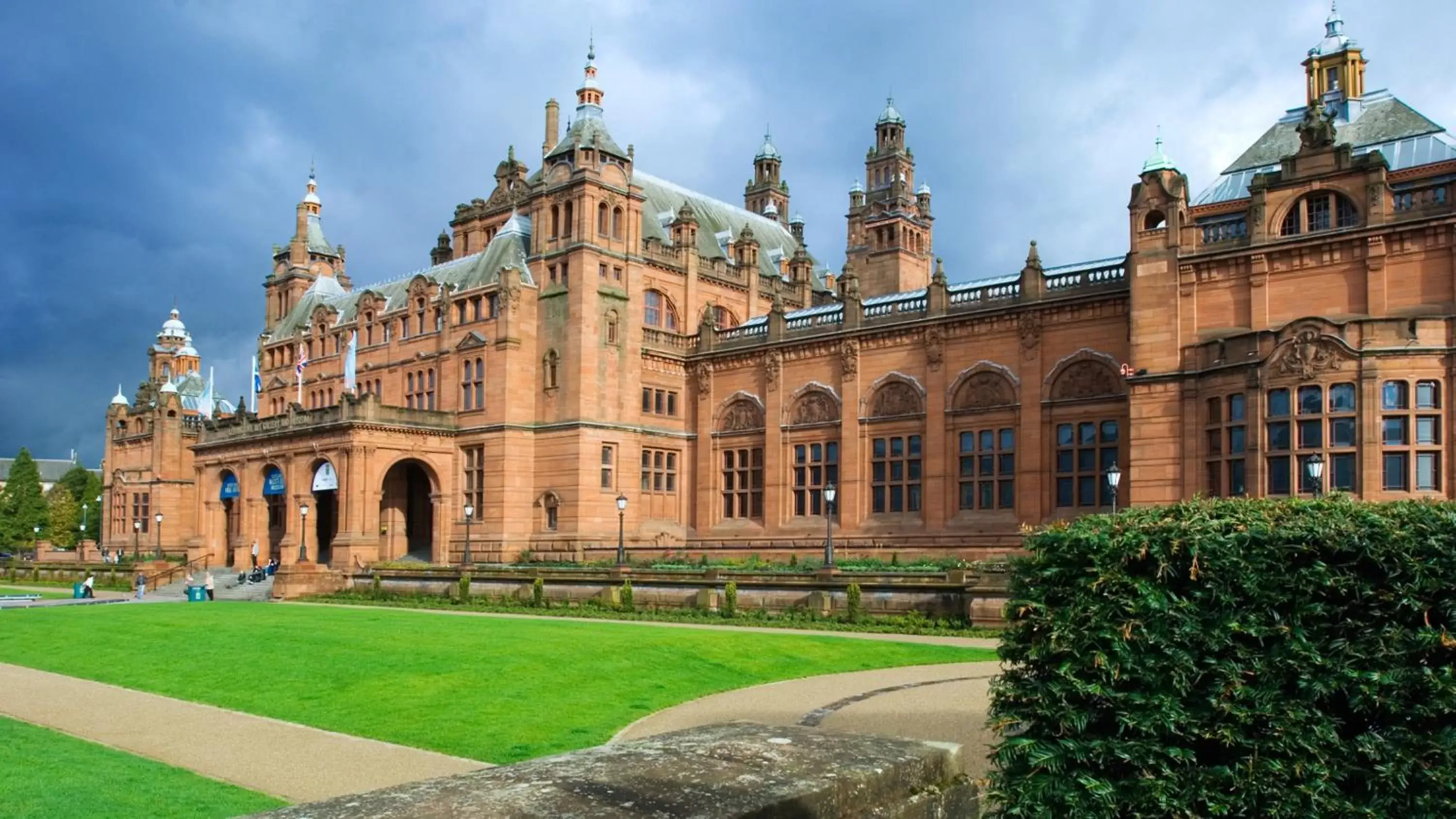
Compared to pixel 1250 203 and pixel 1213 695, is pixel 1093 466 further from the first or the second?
pixel 1213 695

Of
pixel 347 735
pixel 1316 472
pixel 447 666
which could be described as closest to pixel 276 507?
pixel 447 666

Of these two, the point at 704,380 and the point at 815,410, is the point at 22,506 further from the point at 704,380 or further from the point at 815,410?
the point at 815,410

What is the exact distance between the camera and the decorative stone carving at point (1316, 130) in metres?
37.4

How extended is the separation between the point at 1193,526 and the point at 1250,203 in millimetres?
35555

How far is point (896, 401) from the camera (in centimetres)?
5175

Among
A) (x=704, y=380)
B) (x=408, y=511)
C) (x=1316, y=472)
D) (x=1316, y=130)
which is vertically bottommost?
(x=408, y=511)

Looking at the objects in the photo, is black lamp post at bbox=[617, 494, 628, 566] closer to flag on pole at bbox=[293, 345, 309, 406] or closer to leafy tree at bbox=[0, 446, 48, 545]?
flag on pole at bbox=[293, 345, 309, 406]

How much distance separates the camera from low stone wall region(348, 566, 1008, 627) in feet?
101

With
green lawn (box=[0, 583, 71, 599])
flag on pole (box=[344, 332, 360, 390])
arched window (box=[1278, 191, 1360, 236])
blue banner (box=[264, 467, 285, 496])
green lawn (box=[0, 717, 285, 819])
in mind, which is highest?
arched window (box=[1278, 191, 1360, 236])

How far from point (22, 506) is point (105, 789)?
12906cm

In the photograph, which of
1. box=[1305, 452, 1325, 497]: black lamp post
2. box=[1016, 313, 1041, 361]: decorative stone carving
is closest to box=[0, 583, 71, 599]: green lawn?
box=[1016, 313, 1041, 361]: decorative stone carving

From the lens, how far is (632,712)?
1780cm

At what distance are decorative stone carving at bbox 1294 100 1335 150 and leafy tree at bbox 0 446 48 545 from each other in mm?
123784

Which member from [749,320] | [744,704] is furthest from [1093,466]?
[744,704]
